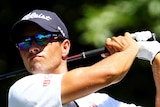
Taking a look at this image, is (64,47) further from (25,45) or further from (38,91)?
(38,91)

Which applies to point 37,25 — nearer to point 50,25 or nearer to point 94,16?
point 50,25

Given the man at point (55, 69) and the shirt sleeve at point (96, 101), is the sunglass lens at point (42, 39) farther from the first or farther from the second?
the shirt sleeve at point (96, 101)

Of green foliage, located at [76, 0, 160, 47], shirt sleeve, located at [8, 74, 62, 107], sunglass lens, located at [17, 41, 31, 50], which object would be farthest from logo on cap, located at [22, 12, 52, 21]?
green foliage, located at [76, 0, 160, 47]

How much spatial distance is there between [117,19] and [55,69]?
909mm

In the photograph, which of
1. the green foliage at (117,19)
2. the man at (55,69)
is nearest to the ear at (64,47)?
the man at (55,69)

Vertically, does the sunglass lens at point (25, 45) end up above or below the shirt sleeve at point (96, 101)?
above

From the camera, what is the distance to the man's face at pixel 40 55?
328 centimetres

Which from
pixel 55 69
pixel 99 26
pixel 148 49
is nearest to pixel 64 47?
pixel 55 69

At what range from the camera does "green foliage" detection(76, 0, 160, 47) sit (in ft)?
13.8

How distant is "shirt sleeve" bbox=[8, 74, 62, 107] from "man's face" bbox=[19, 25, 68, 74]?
0.31ft

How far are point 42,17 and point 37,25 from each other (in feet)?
0.22

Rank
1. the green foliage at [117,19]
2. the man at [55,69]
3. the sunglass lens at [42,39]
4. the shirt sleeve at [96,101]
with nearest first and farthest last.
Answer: the man at [55,69] → the sunglass lens at [42,39] → the shirt sleeve at [96,101] → the green foliage at [117,19]

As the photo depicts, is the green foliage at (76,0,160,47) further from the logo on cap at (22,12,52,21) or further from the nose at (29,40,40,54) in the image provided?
the nose at (29,40,40,54)

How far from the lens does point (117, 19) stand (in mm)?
4234
